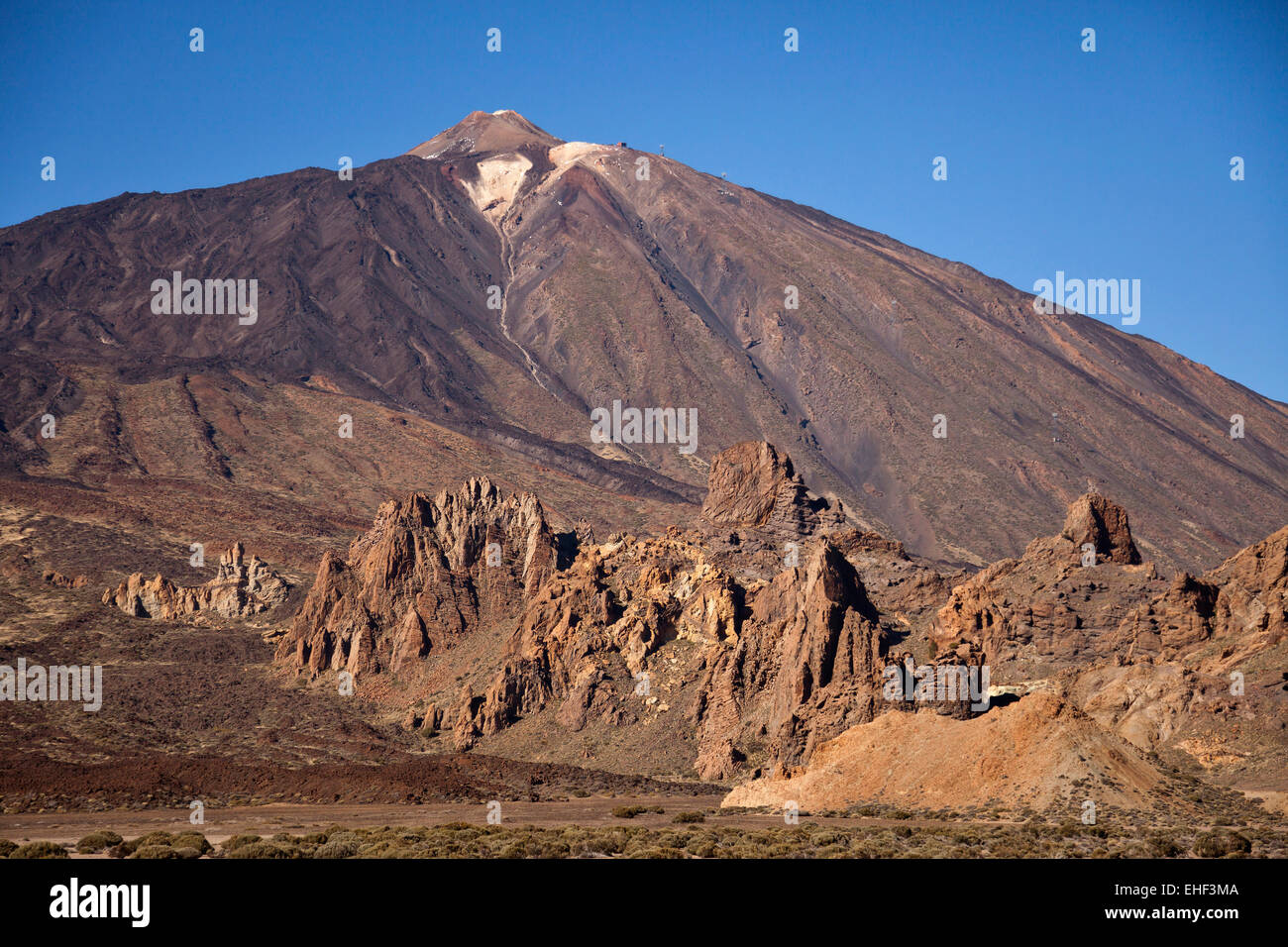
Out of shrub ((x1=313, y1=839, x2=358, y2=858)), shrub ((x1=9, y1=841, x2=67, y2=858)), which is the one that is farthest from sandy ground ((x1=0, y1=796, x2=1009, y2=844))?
shrub ((x1=313, y1=839, x2=358, y2=858))

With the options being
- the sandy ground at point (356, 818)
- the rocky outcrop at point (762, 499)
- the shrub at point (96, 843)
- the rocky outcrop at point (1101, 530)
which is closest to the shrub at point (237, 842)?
the sandy ground at point (356, 818)

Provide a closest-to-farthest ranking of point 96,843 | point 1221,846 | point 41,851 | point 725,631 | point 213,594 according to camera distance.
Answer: point 1221,846 < point 41,851 < point 96,843 < point 725,631 < point 213,594

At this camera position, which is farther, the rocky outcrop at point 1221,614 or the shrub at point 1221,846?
the rocky outcrop at point 1221,614

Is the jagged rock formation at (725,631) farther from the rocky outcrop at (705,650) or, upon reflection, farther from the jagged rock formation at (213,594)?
the jagged rock formation at (213,594)

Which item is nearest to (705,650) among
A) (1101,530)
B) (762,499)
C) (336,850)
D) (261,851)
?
(1101,530)

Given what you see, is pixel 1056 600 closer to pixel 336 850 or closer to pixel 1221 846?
pixel 1221 846

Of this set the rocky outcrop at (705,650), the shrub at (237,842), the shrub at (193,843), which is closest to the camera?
the shrub at (193,843)
